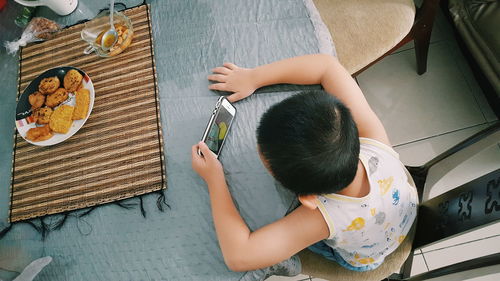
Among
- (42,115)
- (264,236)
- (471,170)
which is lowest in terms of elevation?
(471,170)

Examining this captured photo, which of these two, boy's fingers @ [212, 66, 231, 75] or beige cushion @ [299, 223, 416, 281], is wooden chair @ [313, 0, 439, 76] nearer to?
boy's fingers @ [212, 66, 231, 75]

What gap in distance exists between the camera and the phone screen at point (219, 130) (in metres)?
0.84

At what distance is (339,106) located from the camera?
0.67 metres

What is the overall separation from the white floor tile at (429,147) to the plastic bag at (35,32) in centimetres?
129

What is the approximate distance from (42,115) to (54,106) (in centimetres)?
4

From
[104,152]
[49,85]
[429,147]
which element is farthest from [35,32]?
[429,147]

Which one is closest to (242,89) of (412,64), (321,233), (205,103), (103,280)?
(205,103)

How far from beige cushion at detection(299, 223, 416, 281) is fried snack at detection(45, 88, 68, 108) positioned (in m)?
0.73

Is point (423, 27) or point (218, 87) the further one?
point (423, 27)

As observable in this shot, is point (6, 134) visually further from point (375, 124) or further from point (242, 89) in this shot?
point (375, 124)

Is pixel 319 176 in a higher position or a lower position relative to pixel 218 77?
lower

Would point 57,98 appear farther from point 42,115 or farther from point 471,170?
point 471,170

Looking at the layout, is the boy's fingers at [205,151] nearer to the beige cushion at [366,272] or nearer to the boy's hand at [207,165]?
the boy's hand at [207,165]

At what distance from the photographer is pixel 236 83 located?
888 millimetres
